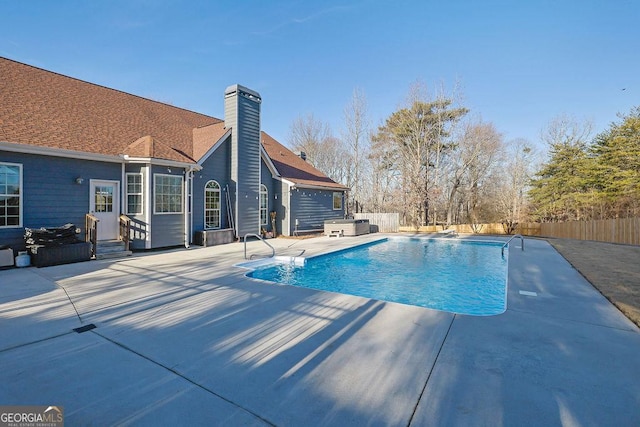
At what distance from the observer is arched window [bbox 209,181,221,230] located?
12.4 meters

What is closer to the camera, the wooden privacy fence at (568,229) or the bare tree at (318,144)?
the wooden privacy fence at (568,229)

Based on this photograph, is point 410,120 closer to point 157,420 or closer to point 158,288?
point 158,288

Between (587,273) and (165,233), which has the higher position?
(165,233)

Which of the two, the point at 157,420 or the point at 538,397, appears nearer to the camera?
the point at 157,420

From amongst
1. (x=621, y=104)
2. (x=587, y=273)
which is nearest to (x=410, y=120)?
(x=621, y=104)

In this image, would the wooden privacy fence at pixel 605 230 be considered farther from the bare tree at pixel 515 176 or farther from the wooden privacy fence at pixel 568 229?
the bare tree at pixel 515 176

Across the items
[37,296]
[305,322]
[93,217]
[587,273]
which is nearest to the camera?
[305,322]

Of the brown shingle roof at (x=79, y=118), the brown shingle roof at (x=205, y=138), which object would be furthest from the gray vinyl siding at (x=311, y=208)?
the brown shingle roof at (x=79, y=118)

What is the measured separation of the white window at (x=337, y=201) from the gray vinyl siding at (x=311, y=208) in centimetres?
33

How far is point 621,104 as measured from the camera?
19.1 metres

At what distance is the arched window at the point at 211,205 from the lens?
12.4 m

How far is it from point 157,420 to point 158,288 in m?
3.90

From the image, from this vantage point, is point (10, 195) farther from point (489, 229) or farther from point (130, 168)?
point (489, 229)

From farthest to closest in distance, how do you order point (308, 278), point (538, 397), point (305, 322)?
point (308, 278)
point (305, 322)
point (538, 397)
